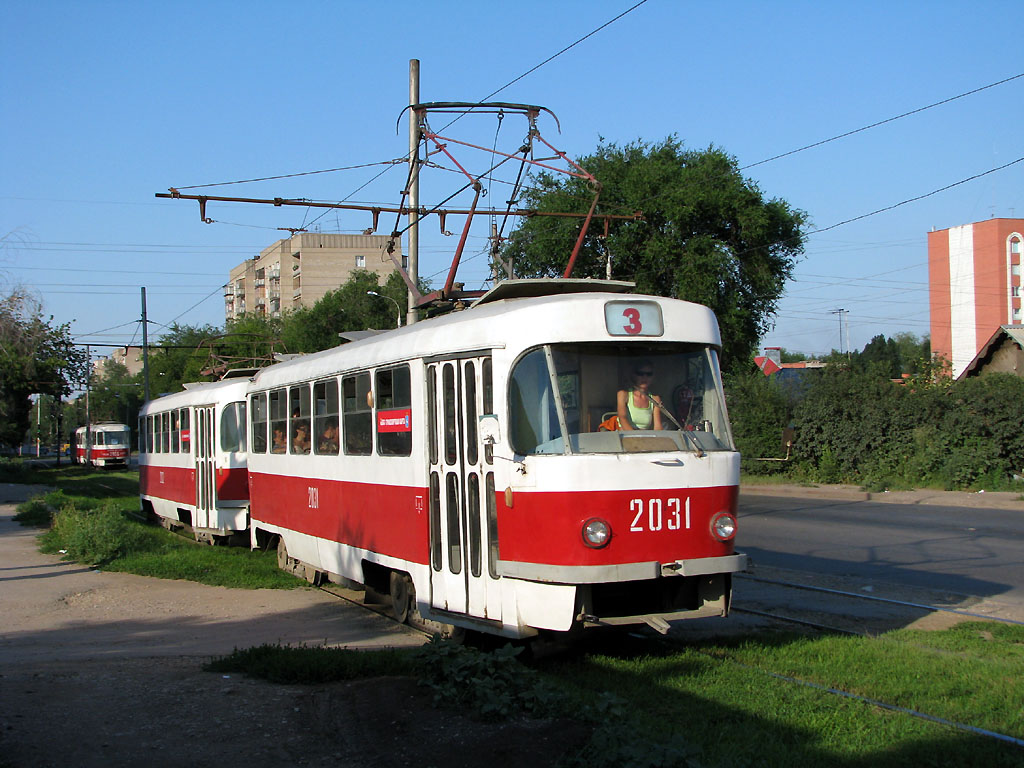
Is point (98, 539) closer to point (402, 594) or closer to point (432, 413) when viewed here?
point (402, 594)

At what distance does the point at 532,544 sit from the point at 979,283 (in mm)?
90634

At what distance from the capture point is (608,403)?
7676 millimetres

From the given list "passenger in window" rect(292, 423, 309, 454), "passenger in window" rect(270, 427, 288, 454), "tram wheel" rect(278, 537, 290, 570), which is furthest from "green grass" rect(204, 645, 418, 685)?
"tram wheel" rect(278, 537, 290, 570)

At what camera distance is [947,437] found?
26578 millimetres

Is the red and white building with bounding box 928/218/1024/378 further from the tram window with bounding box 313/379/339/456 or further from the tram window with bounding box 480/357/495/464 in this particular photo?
the tram window with bounding box 480/357/495/464

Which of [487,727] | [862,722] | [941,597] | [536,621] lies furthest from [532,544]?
[941,597]

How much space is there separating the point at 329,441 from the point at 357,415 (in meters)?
1.14

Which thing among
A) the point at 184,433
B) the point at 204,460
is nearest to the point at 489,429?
the point at 204,460

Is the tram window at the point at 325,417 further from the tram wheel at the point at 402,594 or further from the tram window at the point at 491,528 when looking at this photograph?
the tram window at the point at 491,528

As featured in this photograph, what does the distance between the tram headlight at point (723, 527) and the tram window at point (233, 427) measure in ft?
36.2

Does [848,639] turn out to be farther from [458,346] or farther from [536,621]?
[458,346]

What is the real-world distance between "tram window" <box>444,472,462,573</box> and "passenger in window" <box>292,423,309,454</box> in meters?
4.50

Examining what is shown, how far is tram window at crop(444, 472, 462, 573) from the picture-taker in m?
8.41

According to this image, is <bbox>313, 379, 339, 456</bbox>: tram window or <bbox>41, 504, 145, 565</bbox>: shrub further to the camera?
<bbox>41, 504, 145, 565</bbox>: shrub
